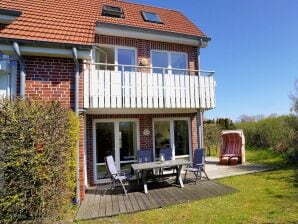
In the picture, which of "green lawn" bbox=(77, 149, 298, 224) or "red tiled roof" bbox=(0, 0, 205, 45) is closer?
"green lawn" bbox=(77, 149, 298, 224)

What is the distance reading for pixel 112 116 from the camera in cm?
1098

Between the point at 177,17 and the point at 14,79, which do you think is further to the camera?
the point at 177,17

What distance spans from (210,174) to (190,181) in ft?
6.16

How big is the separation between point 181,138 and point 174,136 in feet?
1.60

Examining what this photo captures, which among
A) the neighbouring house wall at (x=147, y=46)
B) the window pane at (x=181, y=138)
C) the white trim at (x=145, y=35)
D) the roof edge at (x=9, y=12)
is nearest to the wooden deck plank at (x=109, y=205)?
the window pane at (x=181, y=138)

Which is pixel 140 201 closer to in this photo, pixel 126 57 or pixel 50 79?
pixel 50 79

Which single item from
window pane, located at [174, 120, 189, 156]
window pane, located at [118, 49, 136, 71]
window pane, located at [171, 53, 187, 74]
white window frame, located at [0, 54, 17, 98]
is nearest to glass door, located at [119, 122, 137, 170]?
window pane, located at [174, 120, 189, 156]

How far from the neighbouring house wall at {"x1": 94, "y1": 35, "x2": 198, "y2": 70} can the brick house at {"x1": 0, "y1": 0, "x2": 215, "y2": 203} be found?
45 mm

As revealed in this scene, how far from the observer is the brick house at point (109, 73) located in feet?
24.4

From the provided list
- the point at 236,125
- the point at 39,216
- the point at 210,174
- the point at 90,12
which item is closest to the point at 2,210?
the point at 39,216

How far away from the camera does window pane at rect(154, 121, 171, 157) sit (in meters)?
12.1

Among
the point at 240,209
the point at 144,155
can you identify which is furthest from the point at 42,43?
the point at 240,209

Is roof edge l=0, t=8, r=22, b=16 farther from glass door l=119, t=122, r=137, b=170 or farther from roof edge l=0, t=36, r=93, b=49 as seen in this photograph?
glass door l=119, t=122, r=137, b=170

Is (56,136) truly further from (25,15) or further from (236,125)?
(236,125)
